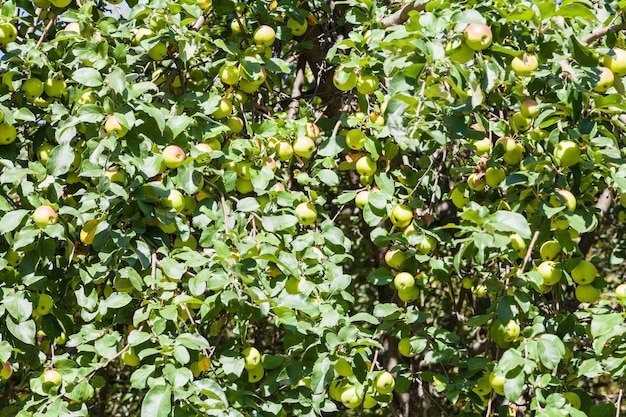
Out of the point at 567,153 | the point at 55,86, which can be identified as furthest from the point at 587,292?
the point at 55,86

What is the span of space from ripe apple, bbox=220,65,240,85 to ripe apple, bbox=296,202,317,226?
432 mm

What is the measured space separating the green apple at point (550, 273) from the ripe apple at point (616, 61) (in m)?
0.54

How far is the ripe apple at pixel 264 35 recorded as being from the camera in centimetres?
245

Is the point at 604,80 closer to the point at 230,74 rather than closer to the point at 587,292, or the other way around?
the point at 587,292

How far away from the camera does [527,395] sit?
3.20 metres

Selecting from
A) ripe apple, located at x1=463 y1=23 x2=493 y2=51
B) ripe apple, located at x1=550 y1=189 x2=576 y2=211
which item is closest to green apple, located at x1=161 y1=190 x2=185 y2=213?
ripe apple, located at x1=463 y1=23 x2=493 y2=51

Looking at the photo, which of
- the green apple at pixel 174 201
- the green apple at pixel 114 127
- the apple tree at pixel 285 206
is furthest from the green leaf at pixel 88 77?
the green apple at pixel 174 201

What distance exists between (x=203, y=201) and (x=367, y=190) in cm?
52

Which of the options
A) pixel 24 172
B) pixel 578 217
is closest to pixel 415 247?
pixel 578 217

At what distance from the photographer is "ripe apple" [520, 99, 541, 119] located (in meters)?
2.01

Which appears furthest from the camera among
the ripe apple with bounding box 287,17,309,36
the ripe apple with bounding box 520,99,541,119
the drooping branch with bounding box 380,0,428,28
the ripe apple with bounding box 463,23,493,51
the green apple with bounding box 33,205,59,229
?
the ripe apple with bounding box 287,17,309,36

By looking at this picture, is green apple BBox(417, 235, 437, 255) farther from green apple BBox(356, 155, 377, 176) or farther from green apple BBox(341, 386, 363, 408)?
green apple BBox(341, 386, 363, 408)

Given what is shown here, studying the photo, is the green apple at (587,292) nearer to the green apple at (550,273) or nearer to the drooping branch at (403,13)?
the green apple at (550,273)

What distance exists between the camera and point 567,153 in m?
1.94
